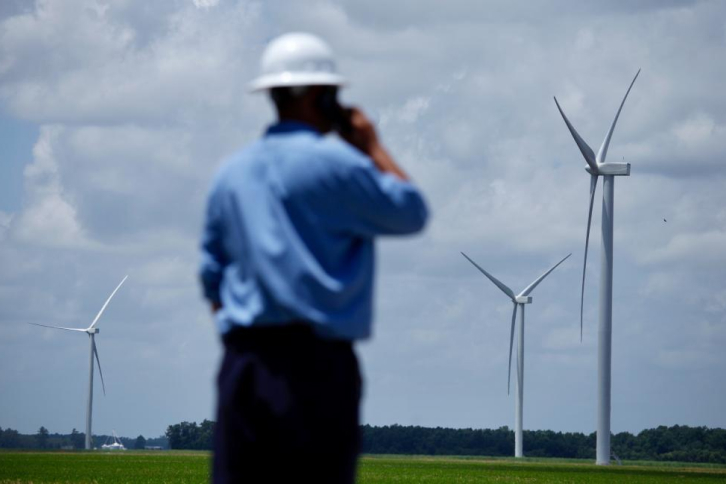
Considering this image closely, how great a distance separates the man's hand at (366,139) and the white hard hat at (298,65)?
0.14m

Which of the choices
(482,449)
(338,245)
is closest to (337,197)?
(338,245)

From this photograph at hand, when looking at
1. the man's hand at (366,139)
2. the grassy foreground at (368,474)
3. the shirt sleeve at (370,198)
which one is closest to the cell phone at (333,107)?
the man's hand at (366,139)

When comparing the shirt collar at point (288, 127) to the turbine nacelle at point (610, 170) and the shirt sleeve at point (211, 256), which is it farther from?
the turbine nacelle at point (610, 170)

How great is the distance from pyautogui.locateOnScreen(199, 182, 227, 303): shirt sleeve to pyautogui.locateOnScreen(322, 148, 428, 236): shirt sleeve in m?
0.54

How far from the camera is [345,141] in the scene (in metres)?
5.07

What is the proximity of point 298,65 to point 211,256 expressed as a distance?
764 millimetres

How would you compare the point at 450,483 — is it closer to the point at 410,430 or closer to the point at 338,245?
the point at 338,245

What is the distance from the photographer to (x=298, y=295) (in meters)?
4.64

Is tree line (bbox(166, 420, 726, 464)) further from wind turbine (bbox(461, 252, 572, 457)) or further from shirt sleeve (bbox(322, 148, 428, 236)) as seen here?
shirt sleeve (bbox(322, 148, 428, 236))

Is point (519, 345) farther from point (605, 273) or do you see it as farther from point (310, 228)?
point (310, 228)

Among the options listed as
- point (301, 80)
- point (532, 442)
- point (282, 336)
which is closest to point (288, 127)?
point (301, 80)

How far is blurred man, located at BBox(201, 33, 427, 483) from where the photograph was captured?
4.62m

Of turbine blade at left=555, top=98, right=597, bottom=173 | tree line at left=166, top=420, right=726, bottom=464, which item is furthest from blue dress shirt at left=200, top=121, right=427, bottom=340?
tree line at left=166, top=420, right=726, bottom=464

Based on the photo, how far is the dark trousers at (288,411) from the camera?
461cm
